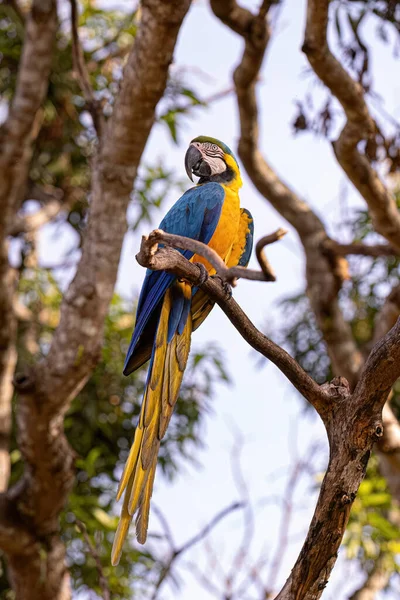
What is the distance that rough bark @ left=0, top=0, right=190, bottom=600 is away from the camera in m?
2.33

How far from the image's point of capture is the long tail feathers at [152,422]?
1381 mm

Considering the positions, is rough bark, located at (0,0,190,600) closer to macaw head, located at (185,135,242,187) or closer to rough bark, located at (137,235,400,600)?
macaw head, located at (185,135,242,187)

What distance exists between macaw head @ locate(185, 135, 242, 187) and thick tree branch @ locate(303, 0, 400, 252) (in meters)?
0.91

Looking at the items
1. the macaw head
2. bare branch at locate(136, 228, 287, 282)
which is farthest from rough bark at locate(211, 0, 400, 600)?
bare branch at locate(136, 228, 287, 282)

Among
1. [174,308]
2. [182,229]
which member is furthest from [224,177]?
[174,308]

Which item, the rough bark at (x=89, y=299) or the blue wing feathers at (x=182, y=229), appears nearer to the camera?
the blue wing feathers at (x=182, y=229)

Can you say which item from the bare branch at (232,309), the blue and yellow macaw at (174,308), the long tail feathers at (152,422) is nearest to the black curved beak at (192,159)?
the blue and yellow macaw at (174,308)

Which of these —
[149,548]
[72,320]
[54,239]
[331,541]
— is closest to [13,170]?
[54,239]

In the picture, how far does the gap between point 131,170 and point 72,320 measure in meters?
0.50

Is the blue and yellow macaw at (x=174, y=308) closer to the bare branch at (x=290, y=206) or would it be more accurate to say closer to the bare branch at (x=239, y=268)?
the bare branch at (x=239, y=268)

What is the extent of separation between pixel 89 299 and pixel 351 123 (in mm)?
1076

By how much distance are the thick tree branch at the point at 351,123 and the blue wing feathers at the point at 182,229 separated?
1015 millimetres

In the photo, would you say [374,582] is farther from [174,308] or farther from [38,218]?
[174,308]

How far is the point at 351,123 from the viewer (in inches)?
107
